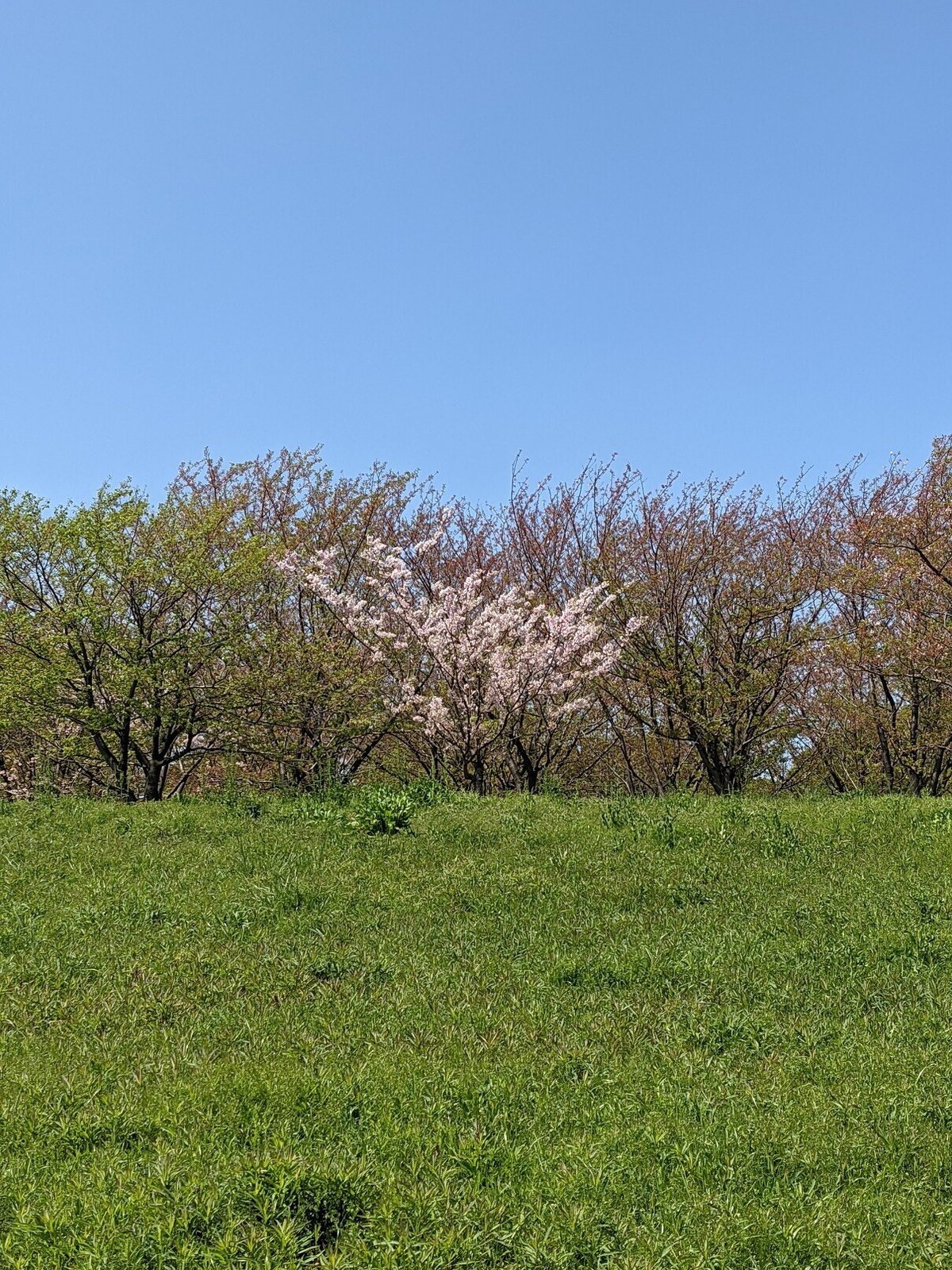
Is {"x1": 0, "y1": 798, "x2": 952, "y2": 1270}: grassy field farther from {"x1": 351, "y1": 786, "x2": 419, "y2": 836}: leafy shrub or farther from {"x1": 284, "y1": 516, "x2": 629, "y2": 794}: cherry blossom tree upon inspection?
{"x1": 284, "y1": 516, "x2": 629, "y2": 794}: cherry blossom tree

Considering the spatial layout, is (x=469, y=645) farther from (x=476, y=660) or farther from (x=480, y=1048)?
(x=480, y=1048)

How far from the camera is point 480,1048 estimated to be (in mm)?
5336

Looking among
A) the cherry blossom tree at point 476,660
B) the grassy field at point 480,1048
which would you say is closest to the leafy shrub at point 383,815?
the grassy field at point 480,1048

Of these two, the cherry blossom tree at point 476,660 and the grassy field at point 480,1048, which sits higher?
the cherry blossom tree at point 476,660

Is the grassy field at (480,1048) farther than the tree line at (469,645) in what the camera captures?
No

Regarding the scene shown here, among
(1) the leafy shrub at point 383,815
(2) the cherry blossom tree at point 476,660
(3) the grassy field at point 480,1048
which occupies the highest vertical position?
(2) the cherry blossom tree at point 476,660

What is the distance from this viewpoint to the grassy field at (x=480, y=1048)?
3.69m

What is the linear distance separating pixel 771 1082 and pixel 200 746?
14193mm

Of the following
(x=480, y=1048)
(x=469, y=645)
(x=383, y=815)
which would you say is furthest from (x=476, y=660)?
(x=480, y=1048)

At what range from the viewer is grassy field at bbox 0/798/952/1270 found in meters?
3.69

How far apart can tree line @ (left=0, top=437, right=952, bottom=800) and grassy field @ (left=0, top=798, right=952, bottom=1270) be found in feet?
18.3

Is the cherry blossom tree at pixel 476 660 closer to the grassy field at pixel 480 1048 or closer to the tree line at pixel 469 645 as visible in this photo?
the tree line at pixel 469 645

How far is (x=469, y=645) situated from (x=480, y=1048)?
1244 centimetres

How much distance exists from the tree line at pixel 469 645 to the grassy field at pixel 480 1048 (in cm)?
557
